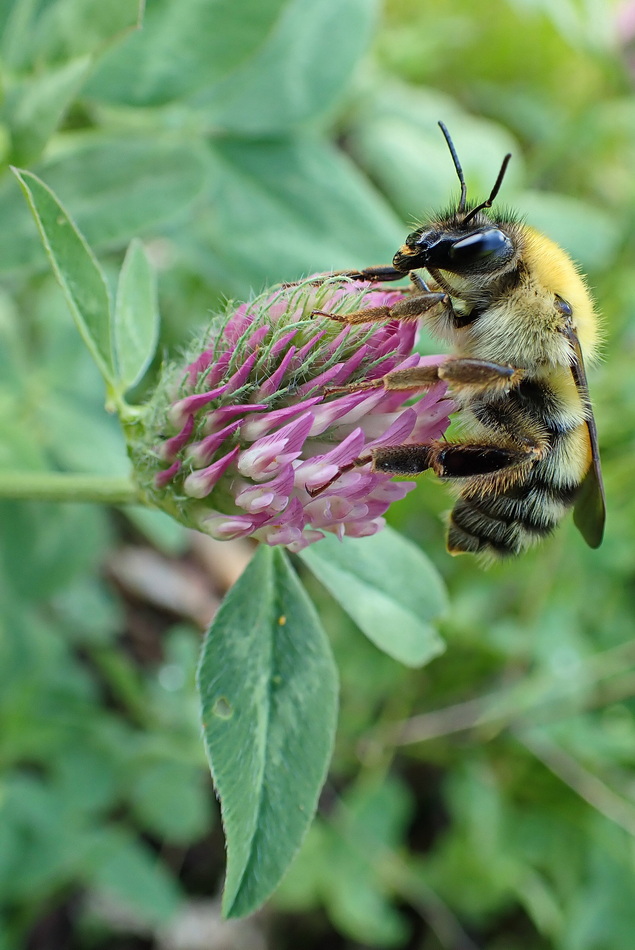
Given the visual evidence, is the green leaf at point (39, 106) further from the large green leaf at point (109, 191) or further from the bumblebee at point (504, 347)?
the bumblebee at point (504, 347)

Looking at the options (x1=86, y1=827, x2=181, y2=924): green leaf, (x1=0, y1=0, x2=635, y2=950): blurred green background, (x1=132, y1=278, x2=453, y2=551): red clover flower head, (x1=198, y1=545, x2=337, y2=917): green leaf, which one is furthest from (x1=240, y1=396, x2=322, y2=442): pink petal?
(x1=86, y1=827, x2=181, y2=924): green leaf

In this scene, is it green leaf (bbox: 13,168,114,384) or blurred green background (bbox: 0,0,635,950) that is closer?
green leaf (bbox: 13,168,114,384)

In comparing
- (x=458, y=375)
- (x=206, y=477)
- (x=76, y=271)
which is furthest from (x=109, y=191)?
(x=458, y=375)

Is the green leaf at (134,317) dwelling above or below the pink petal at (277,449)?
below

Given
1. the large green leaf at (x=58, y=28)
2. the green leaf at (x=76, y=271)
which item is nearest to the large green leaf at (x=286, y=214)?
the large green leaf at (x=58, y=28)

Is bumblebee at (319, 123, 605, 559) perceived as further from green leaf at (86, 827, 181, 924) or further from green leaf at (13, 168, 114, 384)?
green leaf at (86, 827, 181, 924)
